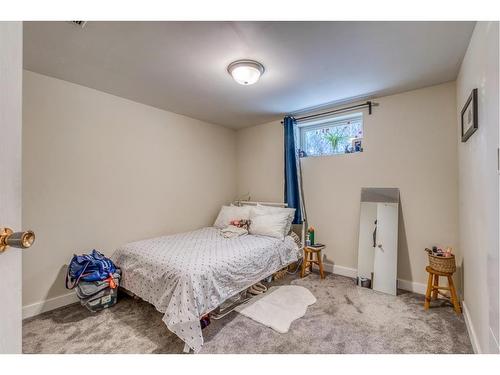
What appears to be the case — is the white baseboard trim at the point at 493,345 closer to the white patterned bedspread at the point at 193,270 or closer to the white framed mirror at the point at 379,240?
the white framed mirror at the point at 379,240

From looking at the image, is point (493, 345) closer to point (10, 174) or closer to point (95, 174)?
point (10, 174)

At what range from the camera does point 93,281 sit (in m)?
2.24

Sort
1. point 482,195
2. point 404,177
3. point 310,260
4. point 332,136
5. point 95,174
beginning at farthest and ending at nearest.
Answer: point 332,136, point 310,260, point 404,177, point 95,174, point 482,195

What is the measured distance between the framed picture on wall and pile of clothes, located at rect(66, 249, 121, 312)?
3327 millimetres

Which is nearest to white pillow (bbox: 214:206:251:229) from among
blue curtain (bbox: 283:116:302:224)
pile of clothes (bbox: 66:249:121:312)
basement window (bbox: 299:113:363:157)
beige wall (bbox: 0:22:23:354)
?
blue curtain (bbox: 283:116:302:224)

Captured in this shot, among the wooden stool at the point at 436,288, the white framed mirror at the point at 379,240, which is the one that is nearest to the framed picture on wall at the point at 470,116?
the white framed mirror at the point at 379,240

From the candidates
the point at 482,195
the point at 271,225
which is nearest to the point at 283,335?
the point at 271,225

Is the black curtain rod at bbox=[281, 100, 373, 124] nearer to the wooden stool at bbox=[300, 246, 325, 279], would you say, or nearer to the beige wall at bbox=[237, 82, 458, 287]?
the beige wall at bbox=[237, 82, 458, 287]

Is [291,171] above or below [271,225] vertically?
above

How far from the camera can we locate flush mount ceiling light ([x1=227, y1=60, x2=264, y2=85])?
203 centimetres

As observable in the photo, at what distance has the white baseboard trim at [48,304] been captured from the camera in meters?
2.20

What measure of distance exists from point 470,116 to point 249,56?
1768 mm
